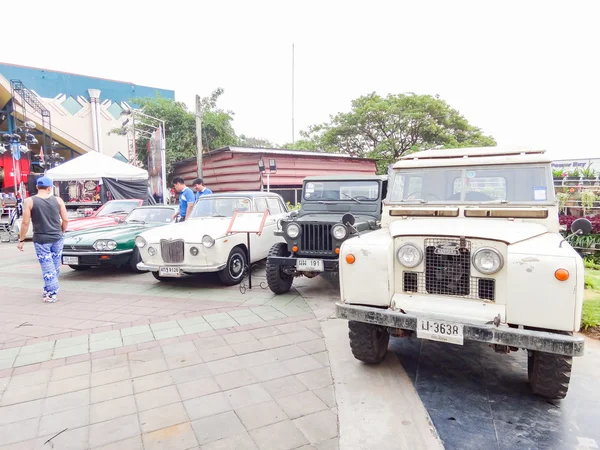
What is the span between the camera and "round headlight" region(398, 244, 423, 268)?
310 centimetres

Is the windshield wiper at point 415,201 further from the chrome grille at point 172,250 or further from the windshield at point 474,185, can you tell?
the chrome grille at point 172,250

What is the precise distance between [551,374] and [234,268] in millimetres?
4914

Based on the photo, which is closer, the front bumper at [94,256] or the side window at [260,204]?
the front bumper at [94,256]

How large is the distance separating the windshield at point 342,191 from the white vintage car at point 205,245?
4.23ft

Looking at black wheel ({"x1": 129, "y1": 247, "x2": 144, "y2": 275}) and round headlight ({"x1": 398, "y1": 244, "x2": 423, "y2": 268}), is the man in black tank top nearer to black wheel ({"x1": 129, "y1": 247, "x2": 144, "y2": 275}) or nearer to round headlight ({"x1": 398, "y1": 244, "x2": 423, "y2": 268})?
black wheel ({"x1": 129, "y1": 247, "x2": 144, "y2": 275})

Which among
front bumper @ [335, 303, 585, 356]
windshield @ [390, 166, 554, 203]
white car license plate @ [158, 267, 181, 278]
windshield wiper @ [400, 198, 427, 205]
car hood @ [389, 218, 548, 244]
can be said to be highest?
windshield @ [390, 166, 554, 203]

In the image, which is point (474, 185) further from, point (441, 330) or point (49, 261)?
point (49, 261)

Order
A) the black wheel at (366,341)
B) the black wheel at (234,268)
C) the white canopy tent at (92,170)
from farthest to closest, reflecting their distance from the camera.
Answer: the white canopy tent at (92,170) < the black wheel at (234,268) < the black wheel at (366,341)

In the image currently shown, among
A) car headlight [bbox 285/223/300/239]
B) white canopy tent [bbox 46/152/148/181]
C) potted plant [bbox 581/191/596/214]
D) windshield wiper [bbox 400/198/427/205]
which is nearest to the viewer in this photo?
windshield wiper [bbox 400/198/427/205]

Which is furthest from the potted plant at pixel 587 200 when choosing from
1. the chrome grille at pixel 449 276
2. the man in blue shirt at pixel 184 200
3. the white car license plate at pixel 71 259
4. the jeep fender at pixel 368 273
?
the white car license plate at pixel 71 259

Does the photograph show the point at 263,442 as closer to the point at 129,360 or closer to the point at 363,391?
the point at 363,391

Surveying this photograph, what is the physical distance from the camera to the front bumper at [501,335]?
8.00 feet

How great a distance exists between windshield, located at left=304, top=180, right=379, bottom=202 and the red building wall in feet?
25.0

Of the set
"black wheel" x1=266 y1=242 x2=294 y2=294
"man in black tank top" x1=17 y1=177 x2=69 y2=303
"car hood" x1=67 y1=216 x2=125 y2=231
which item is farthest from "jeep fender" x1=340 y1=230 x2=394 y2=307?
"car hood" x1=67 y1=216 x2=125 y2=231
